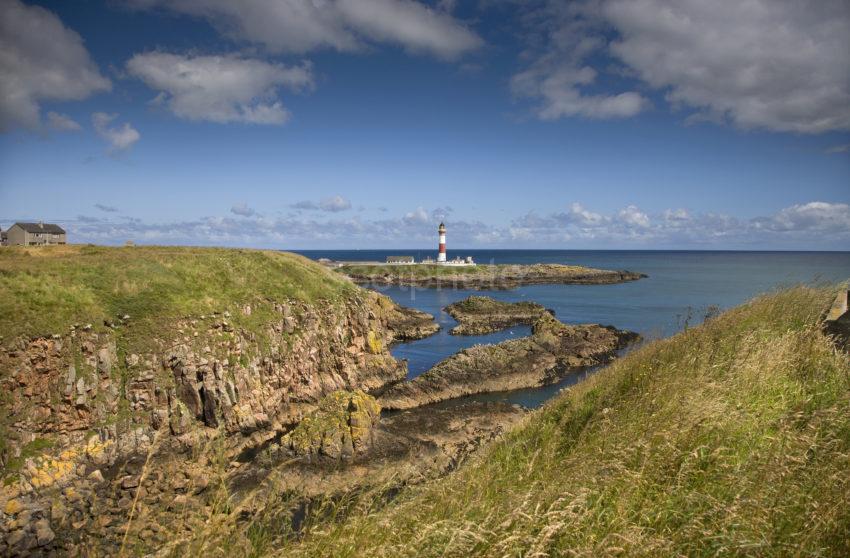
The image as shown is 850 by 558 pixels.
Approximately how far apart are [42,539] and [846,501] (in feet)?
54.5

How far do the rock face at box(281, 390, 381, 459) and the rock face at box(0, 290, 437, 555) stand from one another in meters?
0.09

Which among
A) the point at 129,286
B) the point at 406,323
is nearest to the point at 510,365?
the point at 406,323

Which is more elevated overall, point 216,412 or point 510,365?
point 216,412

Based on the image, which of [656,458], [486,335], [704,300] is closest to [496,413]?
[656,458]

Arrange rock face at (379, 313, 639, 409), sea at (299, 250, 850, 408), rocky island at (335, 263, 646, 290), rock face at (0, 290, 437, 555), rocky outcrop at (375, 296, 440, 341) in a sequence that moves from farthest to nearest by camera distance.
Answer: rocky island at (335, 263, 646, 290)
rocky outcrop at (375, 296, 440, 341)
sea at (299, 250, 850, 408)
rock face at (379, 313, 639, 409)
rock face at (0, 290, 437, 555)

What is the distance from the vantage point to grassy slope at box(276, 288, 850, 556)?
3.51m

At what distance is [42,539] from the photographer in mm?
11930

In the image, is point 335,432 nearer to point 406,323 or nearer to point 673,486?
point 673,486

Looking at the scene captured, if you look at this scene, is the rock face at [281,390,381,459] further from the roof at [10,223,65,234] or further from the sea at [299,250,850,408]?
the roof at [10,223,65,234]

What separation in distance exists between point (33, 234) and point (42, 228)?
6.25 feet

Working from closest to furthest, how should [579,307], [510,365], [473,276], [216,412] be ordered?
[216,412] → [510,365] → [579,307] → [473,276]

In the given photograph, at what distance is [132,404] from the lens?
65.1 ft

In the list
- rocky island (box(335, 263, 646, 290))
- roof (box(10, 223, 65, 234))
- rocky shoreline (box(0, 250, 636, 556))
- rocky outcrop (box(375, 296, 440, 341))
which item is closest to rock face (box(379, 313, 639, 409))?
rocky shoreline (box(0, 250, 636, 556))

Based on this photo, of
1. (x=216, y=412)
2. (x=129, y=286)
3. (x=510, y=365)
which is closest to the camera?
(x=216, y=412)
